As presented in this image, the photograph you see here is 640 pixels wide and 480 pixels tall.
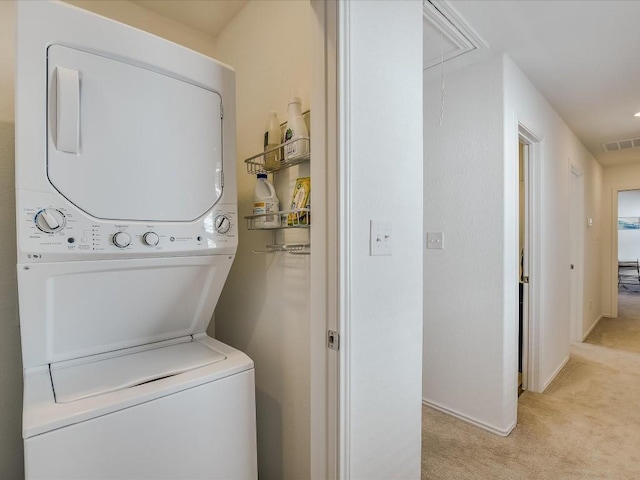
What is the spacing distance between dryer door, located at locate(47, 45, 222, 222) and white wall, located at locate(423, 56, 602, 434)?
168 cm

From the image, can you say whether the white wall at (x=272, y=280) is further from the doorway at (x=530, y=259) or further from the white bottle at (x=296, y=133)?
the doorway at (x=530, y=259)

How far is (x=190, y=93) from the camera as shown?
117 centimetres

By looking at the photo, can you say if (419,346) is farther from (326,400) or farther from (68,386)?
(68,386)

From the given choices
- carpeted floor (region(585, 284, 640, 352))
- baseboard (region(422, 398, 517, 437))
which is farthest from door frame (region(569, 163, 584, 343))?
baseboard (region(422, 398, 517, 437))

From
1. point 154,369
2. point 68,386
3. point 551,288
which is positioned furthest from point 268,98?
point 551,288

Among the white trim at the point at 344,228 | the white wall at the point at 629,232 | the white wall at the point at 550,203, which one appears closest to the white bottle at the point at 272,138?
the white trim at the point at 344,228

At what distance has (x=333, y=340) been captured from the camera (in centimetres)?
106

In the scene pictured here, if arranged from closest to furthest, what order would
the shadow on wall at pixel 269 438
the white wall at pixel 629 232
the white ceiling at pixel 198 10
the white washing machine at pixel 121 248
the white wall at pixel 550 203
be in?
the white washing machine at pixel 121 248 → the shadow on wall at pixel 269 438 → the white ceiling at pixel 198 10 → the white wall at pixel 550 203 → the white wall at pixel 629 232

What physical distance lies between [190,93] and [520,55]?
2.09 m

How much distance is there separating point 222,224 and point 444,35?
168 cm

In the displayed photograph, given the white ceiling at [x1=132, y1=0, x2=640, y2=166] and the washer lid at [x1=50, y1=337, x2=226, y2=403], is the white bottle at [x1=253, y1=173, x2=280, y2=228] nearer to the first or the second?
the washer lid at [x1=50, y1=337, x2=226, y2=403]

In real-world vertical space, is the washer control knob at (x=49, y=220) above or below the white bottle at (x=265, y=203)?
below

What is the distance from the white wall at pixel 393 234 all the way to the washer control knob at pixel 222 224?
47 centimetres

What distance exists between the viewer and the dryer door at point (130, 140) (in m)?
0.92
